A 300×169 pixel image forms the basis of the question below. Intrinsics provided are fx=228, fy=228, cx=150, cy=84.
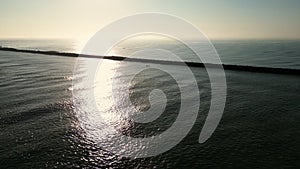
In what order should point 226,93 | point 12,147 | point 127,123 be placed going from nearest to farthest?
point 12,147
point 127,123
point 226,93

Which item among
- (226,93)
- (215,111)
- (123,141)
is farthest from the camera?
(226,93)

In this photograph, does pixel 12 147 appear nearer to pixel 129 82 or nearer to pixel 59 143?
pixel 59 143

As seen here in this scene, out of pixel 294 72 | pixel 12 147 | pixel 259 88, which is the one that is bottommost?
pixel 12 147

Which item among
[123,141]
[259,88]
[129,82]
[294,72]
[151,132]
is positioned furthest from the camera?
[294,72]

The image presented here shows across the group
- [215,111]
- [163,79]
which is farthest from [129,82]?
[215,111]

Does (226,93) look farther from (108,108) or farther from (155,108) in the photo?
(108,108)

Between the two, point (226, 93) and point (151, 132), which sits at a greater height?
point (226, 93)

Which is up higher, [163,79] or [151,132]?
[163,79]

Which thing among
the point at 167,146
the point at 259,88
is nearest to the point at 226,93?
the point at 259,88

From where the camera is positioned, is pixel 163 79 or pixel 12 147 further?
pixel 163 79
